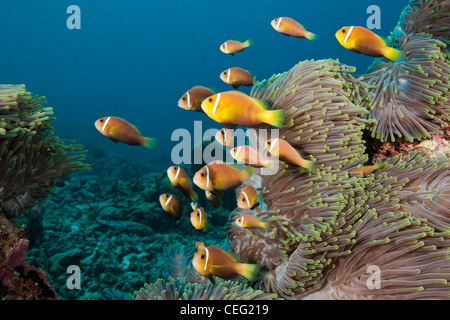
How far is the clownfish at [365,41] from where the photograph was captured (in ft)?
7.46

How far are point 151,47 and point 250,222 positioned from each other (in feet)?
283

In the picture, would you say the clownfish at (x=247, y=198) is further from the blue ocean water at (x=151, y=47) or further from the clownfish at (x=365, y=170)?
the blue ocean water at (x=151, y=47)

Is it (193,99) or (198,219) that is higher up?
(193,99)

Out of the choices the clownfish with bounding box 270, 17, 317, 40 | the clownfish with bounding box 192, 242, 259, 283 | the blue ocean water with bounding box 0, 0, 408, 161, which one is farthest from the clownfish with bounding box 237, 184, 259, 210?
the blue ocean water with bounding box 0, 0, 408, 161

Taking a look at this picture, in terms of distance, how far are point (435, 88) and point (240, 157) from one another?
173 cm

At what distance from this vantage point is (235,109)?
5.72ft

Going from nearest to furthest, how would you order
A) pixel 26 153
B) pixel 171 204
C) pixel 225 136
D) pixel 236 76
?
1. pixel 26 153
2. pixel 225 136
3. pixel 171 204
4. pixel 236 76

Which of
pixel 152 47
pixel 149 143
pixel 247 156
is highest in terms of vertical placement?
pixel 152 47

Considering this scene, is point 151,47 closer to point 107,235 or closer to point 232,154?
point 107,235

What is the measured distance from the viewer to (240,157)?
6.15 ft

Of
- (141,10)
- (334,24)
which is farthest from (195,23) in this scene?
(334,24)

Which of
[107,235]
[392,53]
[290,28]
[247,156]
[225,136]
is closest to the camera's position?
[247,156]

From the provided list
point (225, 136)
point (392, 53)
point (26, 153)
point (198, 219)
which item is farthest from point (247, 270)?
point (392, 53)

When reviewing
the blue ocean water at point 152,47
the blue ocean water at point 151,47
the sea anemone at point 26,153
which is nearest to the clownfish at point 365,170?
the sea anemone at point 26,153
